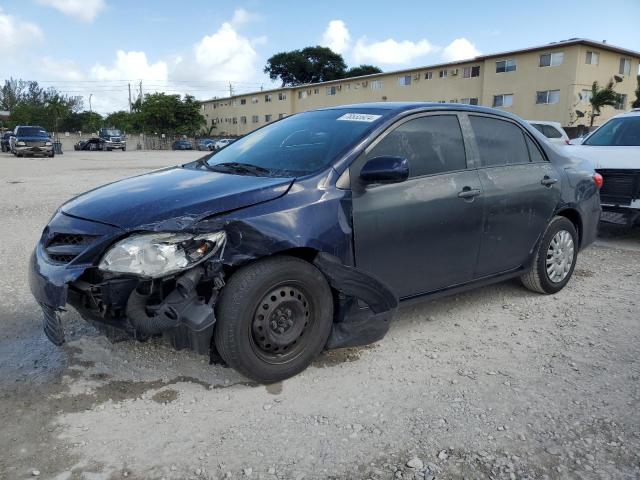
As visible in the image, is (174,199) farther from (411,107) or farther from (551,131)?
(551,131)

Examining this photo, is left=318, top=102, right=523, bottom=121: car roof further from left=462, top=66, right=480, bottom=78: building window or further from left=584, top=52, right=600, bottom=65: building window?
left=462, top=66, right=480, bottom=78: building window

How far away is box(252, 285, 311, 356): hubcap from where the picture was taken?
2951mm

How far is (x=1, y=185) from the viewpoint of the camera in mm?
13453

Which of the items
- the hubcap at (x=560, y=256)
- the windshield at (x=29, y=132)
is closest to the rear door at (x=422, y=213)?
the hubcap at (x=560, y=256)

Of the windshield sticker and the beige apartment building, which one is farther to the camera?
the beige apartment building

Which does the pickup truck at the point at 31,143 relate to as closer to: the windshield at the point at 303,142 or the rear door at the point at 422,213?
the windshield at the point at 303,142

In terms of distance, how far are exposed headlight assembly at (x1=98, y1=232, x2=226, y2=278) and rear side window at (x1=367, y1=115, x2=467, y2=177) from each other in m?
1.30

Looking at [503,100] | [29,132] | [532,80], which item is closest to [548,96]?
[532,80]

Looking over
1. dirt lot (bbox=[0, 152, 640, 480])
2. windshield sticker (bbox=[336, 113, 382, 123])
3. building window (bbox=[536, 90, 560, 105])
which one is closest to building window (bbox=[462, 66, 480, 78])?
building window (bbox=[536, 90, 560, 105])

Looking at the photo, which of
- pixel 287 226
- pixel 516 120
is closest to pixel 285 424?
pixel 287 226

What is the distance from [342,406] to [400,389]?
40 centimetres

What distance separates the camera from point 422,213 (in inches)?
138

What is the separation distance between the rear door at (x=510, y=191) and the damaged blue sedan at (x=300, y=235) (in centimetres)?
2

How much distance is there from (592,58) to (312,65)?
44785mm
